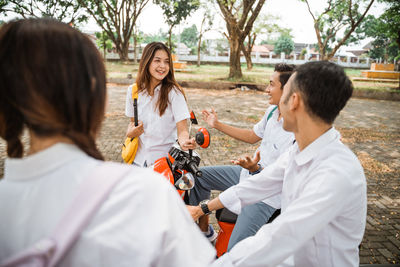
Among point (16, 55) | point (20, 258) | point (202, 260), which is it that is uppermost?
point (16, 55)

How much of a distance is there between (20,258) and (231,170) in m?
2.37

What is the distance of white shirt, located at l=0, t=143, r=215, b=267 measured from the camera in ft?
2.38

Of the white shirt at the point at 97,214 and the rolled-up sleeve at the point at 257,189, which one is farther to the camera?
the rolled-up sleeve at the point at 257,189

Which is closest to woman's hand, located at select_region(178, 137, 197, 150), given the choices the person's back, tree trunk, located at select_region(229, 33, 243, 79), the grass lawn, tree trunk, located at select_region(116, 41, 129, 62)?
the person's back

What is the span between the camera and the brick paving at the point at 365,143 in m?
3.44

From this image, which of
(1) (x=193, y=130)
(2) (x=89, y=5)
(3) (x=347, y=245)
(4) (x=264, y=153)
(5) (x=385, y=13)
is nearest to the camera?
(3) (x=347, y=245)

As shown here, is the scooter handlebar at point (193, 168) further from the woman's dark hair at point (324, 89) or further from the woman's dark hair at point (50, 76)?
the woman's dark hair at point (50, 76)

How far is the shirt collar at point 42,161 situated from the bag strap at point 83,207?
107 mm

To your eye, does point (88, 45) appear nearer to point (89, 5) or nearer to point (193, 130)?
point (193, 130)

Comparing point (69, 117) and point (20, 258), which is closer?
point (20, 258)

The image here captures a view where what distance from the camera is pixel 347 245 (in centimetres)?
149

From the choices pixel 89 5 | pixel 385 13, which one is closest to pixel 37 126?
pixel 385 13

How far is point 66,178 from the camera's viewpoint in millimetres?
771

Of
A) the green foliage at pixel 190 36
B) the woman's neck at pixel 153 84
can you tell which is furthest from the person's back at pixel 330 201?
the green foliage at pixel 190 36
